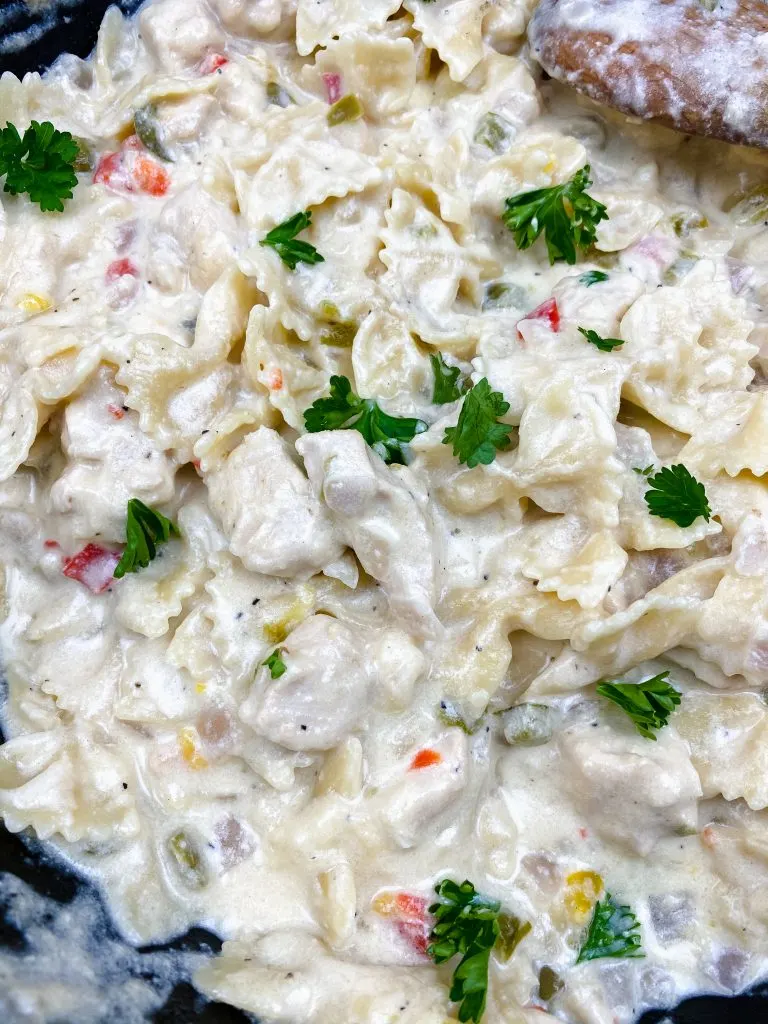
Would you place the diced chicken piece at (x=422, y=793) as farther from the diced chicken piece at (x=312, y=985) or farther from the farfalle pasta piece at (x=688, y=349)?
the farfalle pasta piece at (x=688, y=349)

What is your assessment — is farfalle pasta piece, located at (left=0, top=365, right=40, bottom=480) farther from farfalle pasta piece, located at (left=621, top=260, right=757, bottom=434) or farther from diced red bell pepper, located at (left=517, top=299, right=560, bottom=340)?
farfalle pasta piece, located at (left=621, top=260, right=757, bottom=434)

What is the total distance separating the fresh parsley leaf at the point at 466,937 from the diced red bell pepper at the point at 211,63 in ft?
9.87

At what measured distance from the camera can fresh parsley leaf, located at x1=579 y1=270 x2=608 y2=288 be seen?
3652mm

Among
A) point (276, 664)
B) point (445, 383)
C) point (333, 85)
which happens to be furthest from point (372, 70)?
point (276, 664)

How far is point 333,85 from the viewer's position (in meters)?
3.99

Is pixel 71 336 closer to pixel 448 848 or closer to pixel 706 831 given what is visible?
pixel 448 848

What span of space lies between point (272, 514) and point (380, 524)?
330mm

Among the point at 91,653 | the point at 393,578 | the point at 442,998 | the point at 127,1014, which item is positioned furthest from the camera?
the point at 91,653

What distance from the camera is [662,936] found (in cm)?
316

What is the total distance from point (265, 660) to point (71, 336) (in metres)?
1.24

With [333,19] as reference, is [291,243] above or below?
below

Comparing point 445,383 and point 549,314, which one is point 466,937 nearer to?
point 445,383

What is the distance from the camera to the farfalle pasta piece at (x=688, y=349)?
3.41m

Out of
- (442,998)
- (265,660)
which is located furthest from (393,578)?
(442,998)
